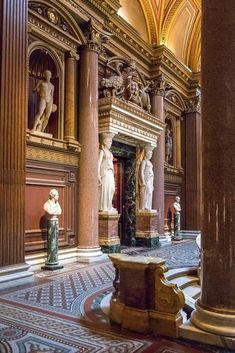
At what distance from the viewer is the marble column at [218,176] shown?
9.34 ft

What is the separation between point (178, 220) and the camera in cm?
1151

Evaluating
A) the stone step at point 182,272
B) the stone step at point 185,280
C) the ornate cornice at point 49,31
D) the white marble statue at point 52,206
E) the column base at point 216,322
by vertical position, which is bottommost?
the stone step at point 185,280

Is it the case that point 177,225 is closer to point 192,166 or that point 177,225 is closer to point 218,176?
point 192,166

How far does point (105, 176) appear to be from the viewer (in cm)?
797

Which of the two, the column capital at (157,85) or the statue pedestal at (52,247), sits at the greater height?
the column capital at (157,85)

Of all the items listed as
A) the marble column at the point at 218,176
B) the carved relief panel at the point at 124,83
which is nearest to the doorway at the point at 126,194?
the carved relief panel at the point at 124,83

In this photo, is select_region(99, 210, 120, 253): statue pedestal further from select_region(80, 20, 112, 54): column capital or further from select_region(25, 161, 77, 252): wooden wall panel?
select_region(80, 20, 112, 54): column capital

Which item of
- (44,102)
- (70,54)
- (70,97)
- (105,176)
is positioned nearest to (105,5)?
(70,54)

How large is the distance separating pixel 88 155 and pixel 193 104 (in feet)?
22.6

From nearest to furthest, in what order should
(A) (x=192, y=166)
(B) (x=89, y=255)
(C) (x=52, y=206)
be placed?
(C) (x=52, y=206), (B) (x=89, y=255), (A) (x=192, y=166)

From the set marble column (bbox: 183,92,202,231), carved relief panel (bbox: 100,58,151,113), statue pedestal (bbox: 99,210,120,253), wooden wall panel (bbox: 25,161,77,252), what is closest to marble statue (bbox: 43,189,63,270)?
wooden wall panel (bbox: 25,161,77,252)

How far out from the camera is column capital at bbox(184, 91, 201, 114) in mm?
12977

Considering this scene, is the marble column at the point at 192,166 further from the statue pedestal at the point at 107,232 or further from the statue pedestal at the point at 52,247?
the statue pedestal at the point at 52,247

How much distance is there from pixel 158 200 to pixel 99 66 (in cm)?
429
